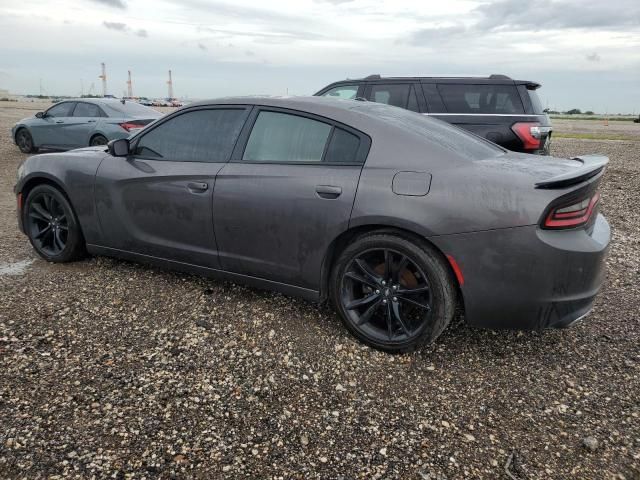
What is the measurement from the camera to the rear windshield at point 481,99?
743 cm

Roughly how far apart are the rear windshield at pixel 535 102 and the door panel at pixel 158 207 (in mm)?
5606

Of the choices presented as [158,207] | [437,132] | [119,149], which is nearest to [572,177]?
[437,132]

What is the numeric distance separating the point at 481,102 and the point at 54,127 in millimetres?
9306

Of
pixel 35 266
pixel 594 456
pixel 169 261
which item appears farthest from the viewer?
pixel 35 266

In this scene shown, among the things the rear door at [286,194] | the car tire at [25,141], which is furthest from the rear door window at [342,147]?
the car tire at [25,141]

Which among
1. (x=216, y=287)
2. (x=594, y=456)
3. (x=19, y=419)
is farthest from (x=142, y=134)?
(x=594, y=456)

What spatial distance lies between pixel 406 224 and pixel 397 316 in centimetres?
→ 59

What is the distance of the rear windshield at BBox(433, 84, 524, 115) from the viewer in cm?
743

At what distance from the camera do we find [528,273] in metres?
2.63

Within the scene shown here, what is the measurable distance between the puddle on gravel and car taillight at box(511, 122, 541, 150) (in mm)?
6240

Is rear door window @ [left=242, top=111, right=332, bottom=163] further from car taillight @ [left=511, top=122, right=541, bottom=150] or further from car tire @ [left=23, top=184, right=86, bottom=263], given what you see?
car taillight @ [left=511, top=122, right=541, bottom=150]

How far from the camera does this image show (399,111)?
3.59 metres

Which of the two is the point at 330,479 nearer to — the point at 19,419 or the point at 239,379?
the point at 239,379

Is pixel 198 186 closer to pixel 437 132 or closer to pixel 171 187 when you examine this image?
pixel 171 187
